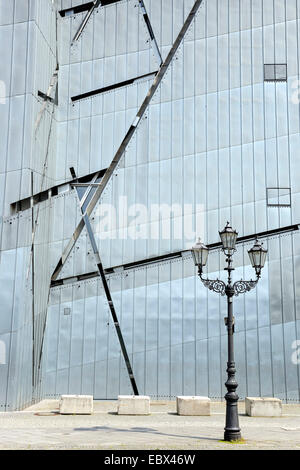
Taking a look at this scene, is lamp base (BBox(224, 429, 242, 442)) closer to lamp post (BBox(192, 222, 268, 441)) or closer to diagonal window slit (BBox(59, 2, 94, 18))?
lamp post (BBox(192, 222, 268, 441))

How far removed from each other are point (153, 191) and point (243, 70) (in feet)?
18.0

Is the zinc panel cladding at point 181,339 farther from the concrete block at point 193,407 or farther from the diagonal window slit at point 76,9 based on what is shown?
the diagonal window slit at point 76,9

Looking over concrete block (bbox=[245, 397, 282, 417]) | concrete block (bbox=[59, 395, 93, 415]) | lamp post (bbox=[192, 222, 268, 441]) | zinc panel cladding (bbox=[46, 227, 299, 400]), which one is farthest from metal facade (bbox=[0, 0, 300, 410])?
lamp post (bbox=[192, 222, 268, 441])

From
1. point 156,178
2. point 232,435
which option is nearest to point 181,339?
point 156,178

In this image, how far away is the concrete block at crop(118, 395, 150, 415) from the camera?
48.0ft

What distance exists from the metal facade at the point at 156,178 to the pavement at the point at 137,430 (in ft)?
6.25

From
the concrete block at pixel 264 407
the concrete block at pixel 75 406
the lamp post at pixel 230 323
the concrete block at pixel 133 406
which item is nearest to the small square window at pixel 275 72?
the lamp post at pixel 230 323

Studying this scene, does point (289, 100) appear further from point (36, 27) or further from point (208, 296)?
point (36, 27)

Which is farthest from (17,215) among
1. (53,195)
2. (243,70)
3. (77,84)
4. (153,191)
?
(243,70)

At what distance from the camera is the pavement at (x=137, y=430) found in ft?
32.2

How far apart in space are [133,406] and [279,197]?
8.63 metres

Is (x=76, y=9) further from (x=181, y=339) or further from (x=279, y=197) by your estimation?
(x=181, y=339)

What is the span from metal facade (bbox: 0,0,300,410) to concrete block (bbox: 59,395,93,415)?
235 cm

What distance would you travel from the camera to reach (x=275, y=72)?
1920 cm
